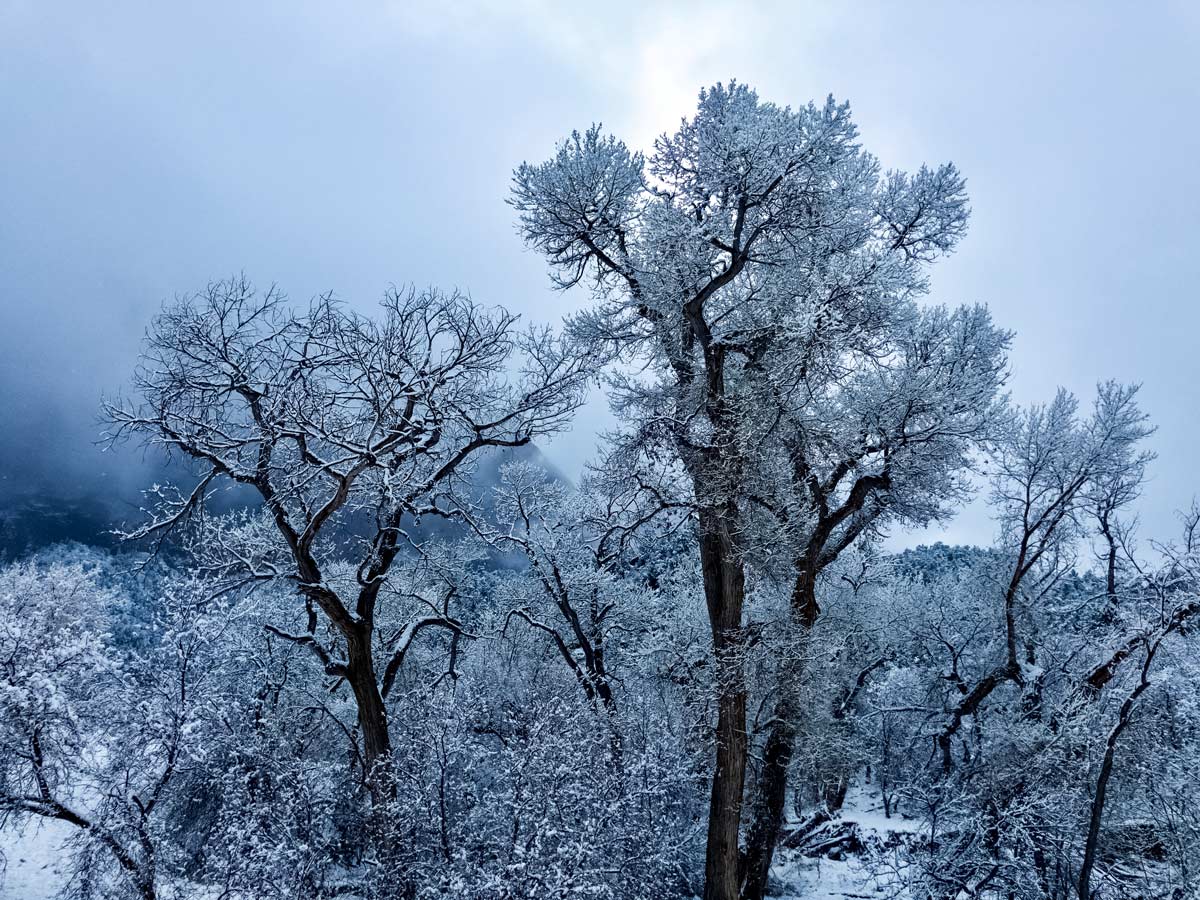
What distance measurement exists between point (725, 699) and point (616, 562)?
11.2 ft

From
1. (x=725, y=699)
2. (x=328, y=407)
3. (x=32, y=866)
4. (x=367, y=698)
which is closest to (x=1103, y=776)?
(x=725, y=699)

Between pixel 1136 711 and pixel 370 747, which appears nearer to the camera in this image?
pixel 1136 711

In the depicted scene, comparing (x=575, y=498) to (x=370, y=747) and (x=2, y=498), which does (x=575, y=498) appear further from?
(x=2, y=498)

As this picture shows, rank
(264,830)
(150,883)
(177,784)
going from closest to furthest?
(264,830), (150,883), (177,784)

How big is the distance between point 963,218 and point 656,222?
5351mm

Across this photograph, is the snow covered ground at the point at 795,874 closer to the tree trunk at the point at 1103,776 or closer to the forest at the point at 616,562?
the forest at the point at 616,562

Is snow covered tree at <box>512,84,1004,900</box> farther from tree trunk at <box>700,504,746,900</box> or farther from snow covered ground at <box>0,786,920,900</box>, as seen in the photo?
snow covered ground at <box>0,786,920,900</box>

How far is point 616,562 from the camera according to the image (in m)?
11.8

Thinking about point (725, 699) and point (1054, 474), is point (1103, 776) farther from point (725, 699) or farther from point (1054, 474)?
point (1054, 474)

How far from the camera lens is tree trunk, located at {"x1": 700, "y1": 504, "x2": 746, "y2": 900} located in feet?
27.9

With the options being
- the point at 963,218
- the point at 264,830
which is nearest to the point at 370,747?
the point at 264,830

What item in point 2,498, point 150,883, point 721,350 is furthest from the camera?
point 2,498

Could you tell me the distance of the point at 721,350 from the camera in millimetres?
9609

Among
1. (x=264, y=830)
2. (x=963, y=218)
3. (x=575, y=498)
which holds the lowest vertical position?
(x=264, y=830)
